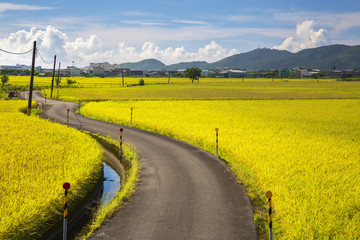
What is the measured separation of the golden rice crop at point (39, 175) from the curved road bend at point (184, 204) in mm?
1725

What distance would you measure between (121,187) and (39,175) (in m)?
3.18

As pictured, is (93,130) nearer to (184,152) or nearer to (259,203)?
(184,152)

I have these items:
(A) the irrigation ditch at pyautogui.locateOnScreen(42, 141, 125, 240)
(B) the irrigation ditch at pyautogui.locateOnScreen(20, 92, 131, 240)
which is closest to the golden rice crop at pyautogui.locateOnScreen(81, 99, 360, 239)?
(B) the irrigation ditch at pyautogui.locateOnScreen(20, 92, 131, 240)

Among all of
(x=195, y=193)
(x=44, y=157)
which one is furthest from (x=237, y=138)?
(x=44, y=157)

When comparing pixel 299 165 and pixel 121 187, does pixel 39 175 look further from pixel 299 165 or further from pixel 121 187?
pixel 299 165

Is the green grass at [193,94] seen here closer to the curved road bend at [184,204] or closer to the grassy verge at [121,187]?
the grassy verge at [121,187]

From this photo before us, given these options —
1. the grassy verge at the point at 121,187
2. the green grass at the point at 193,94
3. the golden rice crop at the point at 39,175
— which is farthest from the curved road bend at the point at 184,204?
the green grass at the point at 193,94

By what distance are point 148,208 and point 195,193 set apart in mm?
2023

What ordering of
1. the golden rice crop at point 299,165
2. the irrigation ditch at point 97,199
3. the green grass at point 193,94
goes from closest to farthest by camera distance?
the golden rice crop at point 299,165, the irrigation ditch at point 97,199, the green grass at point 193,94

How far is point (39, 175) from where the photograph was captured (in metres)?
11.7

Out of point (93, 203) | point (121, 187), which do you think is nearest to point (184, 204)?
point (121, 187)

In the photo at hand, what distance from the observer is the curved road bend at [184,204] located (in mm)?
8414

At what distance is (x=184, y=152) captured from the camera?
1750 centimetres

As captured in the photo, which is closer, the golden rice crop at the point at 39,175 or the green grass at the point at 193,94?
the golden rice crop at the point at 39,175
